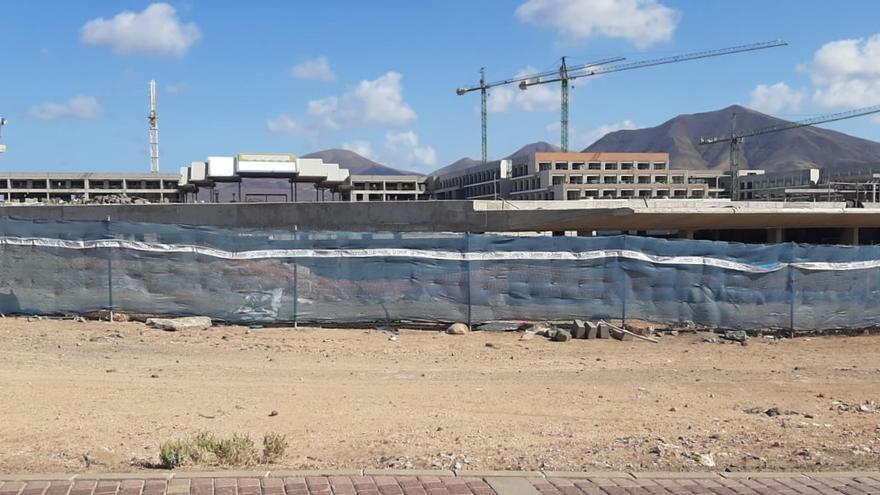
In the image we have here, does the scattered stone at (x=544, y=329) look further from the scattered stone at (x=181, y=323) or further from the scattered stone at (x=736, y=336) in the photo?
the scattered stone at (x=181, y=323)

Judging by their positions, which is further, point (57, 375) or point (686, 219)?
point (686, 219)

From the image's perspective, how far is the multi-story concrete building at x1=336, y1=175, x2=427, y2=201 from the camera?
158750 millimetres

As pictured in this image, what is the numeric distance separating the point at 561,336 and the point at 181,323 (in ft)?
21.9

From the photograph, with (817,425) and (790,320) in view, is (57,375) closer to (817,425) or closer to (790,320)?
(817,425)

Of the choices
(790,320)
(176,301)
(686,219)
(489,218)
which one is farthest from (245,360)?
(686,219)

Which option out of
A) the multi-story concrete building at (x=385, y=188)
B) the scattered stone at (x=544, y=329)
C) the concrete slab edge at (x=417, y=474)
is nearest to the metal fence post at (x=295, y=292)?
the scattered stone at (x=544, y=329)

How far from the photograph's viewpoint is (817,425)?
7.42 metres

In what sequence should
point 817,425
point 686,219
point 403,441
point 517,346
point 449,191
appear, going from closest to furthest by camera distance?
point 403,441 < point 817,425 < point 517,346 < point 686,219 < point 449,191

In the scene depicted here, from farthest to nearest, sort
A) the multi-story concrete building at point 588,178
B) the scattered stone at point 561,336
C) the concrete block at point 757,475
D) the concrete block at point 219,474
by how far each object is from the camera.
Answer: the multi-story concrete building at point 588,178 → the scattered stone at point 561,336 → the concrete block at point 757,475 → the concrete block at point 219,474

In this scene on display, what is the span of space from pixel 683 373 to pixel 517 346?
2.85 metres

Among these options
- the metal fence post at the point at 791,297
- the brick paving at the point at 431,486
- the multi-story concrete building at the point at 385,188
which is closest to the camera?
the brick paving at the point at 431,486

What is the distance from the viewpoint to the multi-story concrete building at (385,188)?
159 meters

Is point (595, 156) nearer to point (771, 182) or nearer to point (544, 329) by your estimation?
point (771, 182)

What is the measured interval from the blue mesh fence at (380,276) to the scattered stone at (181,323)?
0.31 metres
